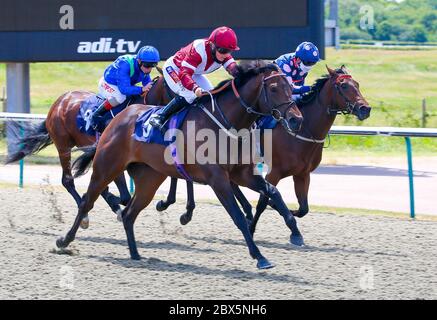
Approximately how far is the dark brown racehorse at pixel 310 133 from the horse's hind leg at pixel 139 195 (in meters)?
0.93

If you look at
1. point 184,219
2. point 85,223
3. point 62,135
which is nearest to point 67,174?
point 62,135

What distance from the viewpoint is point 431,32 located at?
51.2 metres

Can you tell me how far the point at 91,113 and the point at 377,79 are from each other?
23739 mm

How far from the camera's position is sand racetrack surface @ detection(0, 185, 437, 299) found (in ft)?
17.9

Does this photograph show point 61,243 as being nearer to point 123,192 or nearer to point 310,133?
point 123,192

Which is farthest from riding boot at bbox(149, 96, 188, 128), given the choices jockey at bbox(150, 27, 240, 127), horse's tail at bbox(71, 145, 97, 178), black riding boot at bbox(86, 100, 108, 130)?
black riding boot at bbox(86, 100, 108, 130)

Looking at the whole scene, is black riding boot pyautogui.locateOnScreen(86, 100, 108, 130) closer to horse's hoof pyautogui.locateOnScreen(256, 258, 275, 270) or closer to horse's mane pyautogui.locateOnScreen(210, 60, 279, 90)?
horse's mane pyautogui.locateOnScreen(210, 60, 279, 90)

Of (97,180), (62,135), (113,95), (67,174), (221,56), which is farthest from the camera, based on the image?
(62,135)

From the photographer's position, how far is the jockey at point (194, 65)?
630cm

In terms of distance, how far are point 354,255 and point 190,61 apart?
1.85 metres

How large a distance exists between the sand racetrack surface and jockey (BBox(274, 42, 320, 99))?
1.23 meters

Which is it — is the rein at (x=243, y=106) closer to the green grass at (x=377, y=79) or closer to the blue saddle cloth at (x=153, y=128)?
the blue saddle cloth at (x=153, y=128)

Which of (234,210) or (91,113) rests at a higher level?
(91,113)

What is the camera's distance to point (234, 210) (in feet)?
20.0
